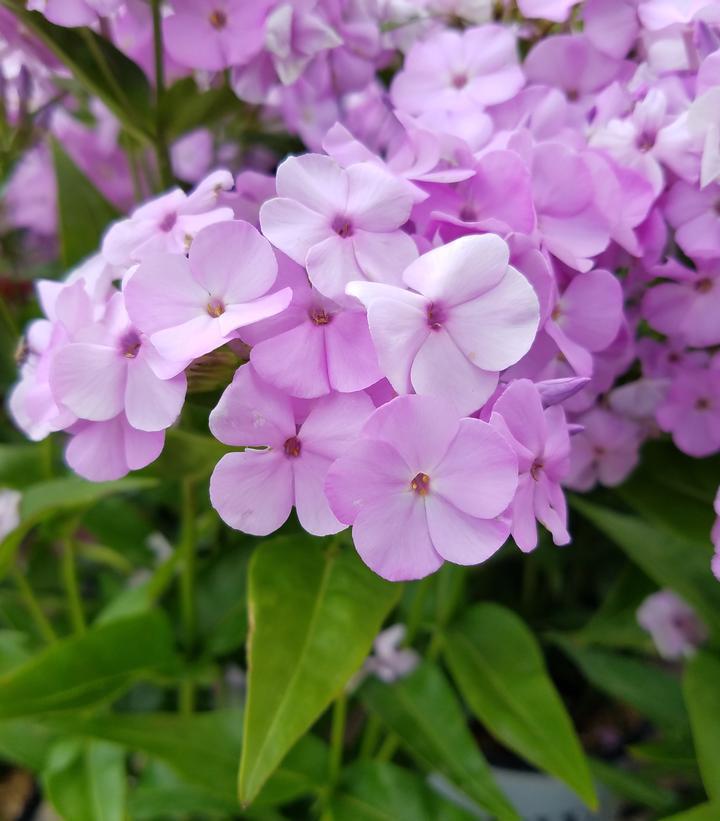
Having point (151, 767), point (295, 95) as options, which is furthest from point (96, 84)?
point (151, 767)

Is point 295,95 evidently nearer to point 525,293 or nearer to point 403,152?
point 403,152

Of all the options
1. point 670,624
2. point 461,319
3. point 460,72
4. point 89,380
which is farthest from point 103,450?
point 670,624

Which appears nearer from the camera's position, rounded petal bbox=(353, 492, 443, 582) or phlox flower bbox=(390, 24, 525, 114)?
rounded petal bbox=(353, 492, 443, 582)

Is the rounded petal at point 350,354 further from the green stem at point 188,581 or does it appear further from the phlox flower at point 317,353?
the green stem at point 188,581

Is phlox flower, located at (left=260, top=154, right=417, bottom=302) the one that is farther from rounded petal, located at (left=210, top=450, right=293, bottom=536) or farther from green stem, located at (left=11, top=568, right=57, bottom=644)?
green stem, located at (left=11, top=568, right=57, bottom=644)

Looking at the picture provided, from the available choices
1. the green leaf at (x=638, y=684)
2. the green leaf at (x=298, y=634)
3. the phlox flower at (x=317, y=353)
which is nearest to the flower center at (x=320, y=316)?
the phlox flower at (x=317, y=353)

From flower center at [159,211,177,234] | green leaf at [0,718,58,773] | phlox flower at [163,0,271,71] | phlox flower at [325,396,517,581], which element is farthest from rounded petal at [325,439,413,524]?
green leaf at [0,718,58,773]
